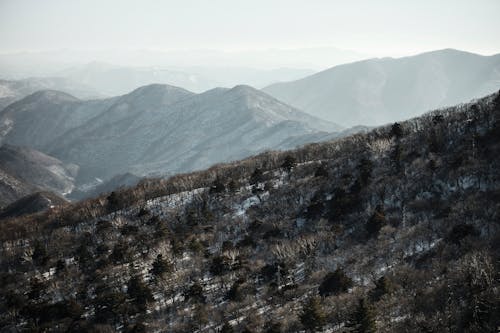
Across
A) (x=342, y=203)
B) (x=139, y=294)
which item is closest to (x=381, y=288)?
(x=342, y=203)

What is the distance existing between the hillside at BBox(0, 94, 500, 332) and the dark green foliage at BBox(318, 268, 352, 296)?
0.21 feet

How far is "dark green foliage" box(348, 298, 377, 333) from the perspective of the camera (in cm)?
1797

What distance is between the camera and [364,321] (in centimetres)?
1811

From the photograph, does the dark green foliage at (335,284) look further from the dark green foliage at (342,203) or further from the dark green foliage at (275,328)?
the dark green foliage at (342,203)

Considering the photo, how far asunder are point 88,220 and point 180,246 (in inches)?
609

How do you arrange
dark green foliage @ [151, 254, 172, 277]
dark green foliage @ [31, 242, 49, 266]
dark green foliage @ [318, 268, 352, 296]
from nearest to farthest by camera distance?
dark green foliage @ [318, 268, 352, 296] → dark green foliage @ [151, 254, 172, 277] → dark green foliage @ [31, 242, 49, 266]

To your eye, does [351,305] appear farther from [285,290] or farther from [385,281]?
[285,290]

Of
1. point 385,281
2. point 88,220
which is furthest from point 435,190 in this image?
point 88,220

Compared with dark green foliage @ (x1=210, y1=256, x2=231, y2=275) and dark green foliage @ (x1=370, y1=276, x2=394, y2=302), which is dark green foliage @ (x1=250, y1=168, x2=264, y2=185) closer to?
dark green foliage @ (x1=210, y1=256, x2=231, y2=275)

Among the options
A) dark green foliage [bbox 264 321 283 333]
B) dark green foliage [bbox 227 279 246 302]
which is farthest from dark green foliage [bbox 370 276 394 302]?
dark green foliage [bbox 227 279 246 302]

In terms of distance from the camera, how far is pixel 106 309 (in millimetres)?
27062

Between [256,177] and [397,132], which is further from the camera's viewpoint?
[256,177]

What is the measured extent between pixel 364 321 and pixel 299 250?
11712 millimetres

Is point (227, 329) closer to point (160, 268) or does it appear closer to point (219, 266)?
point (219, 266)
